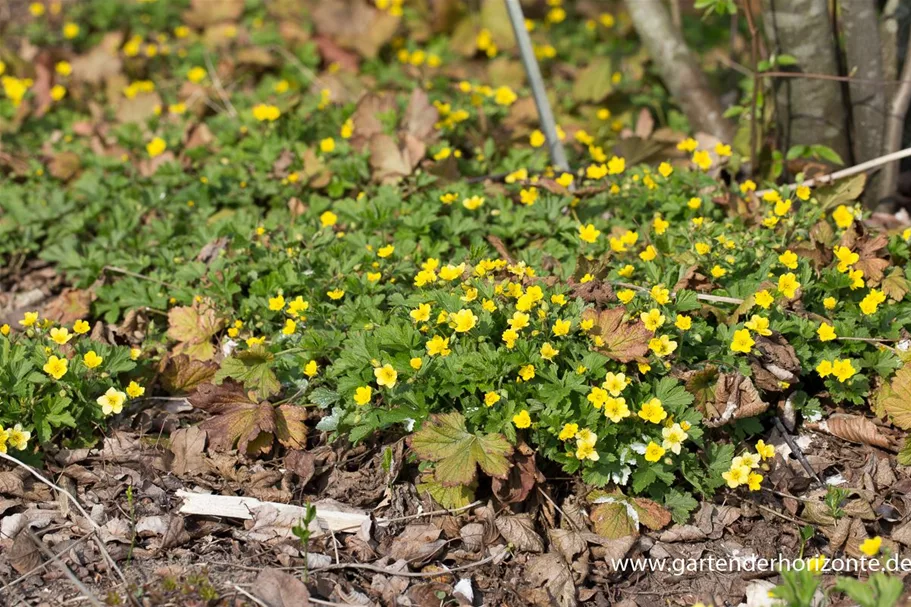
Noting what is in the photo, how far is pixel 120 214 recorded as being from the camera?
14.5ft

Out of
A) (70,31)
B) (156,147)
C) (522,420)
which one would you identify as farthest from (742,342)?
(70,31)

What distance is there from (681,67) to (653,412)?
8.65ft

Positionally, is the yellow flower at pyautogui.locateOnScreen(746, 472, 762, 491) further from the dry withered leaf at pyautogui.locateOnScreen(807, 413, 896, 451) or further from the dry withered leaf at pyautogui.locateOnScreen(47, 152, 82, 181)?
the dry withered leaf at pyautogui.locateOnScreen(47, 152, 82, 181)

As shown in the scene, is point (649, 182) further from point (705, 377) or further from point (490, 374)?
point (490, 374)

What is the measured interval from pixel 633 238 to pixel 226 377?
5.77 ft

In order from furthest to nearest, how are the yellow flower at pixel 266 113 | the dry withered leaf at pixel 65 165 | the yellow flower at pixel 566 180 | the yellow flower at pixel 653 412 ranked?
the dry withered leaf at pixel 65 165
the yellow flower at pixel 266 113
the yellow flower at pixel 566 180
the yellow flower at pixel 653 412

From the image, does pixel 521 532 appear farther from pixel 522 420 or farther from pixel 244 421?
pixel 244 421

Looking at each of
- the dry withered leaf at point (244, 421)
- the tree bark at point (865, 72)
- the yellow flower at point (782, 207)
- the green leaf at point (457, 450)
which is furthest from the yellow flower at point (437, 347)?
the tree bark at point (865, 72)

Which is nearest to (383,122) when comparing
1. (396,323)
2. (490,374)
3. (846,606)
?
(396,323)

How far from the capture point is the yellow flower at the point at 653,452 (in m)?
2.88

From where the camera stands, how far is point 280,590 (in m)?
2.70

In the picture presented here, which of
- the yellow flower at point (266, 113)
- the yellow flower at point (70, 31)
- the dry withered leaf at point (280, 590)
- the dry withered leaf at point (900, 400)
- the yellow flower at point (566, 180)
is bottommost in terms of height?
the dry withered leaf at point (280, 590)

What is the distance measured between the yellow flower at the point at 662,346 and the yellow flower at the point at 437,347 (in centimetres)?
70

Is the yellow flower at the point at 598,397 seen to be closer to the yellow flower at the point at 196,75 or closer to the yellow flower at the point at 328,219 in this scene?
the yellow flower at the point at 328,219
